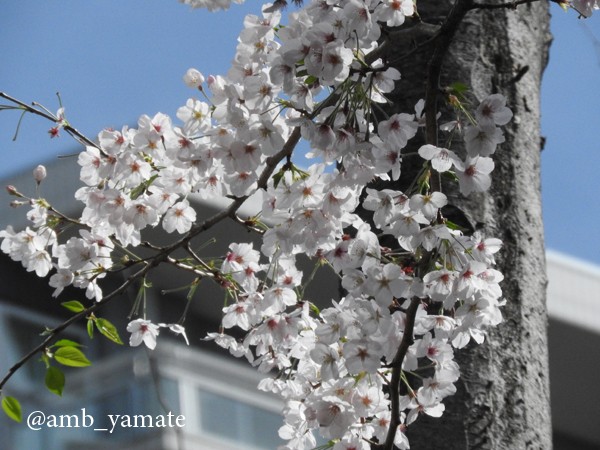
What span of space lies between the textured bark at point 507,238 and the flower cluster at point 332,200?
7cm

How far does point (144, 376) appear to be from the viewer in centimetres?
851

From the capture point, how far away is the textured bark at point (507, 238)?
6.11ft

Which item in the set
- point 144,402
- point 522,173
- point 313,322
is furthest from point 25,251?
point 144,402

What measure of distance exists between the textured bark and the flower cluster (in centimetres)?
7

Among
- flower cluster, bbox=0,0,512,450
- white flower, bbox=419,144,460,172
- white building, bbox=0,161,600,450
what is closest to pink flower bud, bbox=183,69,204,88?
flower cluster, bbox=0,0,512,450

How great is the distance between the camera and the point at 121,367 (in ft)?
28.7

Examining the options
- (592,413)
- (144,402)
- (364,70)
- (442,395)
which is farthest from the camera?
(592,413)

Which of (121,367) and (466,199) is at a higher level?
(121,367)

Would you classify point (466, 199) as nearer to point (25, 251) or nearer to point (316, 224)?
point (316, 224)

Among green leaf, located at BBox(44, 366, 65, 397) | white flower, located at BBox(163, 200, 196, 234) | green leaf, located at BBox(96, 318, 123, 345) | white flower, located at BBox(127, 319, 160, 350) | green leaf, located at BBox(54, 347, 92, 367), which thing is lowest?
green leaf, located at BBox(44, 366, 65, 397)

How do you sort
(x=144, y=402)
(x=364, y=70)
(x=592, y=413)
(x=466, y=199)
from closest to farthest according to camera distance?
(x=364, y=70)
(x=466, y=199)
(x=144, y=402)
(x=592, y=413)

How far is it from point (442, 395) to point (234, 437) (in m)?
7.35

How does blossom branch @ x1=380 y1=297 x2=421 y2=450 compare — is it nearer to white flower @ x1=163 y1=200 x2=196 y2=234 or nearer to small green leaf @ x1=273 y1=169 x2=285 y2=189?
small green leaf @ x1=273 y1=169 x2=285 y2=189

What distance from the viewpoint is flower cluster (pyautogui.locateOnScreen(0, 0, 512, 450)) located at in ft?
5.10
